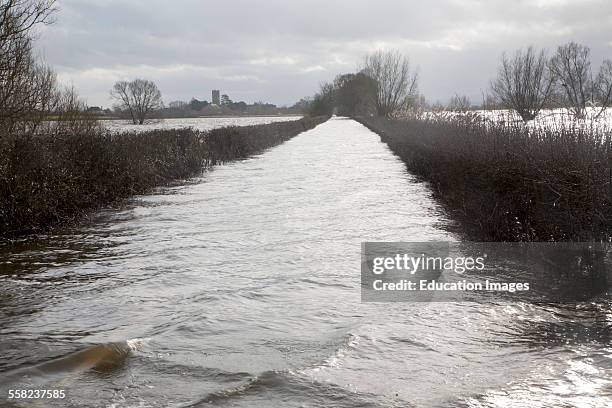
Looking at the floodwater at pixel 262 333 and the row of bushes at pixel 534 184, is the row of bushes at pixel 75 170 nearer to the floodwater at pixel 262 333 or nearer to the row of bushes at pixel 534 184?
the floodwater at pixel 262 333

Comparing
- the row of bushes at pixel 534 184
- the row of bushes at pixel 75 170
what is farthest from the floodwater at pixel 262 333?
the row of bushes at pixel 534 184

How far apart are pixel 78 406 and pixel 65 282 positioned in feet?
12.4

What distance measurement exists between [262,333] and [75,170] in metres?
8.54

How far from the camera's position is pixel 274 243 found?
1013cm

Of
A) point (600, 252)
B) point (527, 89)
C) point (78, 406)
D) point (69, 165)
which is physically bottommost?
point (78, 406)

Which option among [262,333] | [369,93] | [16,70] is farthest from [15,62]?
[369,93]

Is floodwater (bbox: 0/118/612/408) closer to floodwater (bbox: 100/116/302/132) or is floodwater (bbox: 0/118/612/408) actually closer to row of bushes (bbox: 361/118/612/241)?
row of bushes (bbox: 361/118/612/241)

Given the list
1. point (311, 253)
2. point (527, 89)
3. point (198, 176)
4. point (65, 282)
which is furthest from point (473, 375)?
point (527, 89)

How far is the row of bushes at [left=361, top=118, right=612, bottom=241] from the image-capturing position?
277 inches

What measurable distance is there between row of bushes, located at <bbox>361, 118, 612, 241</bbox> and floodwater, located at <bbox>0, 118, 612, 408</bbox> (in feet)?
3.20

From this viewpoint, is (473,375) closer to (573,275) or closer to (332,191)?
(573,275)

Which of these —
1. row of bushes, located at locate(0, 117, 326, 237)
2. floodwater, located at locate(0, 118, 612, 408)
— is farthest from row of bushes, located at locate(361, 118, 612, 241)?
row of bushes, located at locate(0, 117, 326, 237)

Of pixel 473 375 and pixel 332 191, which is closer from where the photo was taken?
pixel 473 375

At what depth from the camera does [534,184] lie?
7762 mm
